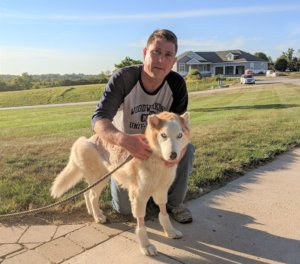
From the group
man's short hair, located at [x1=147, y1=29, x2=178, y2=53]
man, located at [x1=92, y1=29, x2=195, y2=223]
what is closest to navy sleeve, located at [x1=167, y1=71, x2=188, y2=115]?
man, located at [x1=92, y1=29, x2=195, y2=223]

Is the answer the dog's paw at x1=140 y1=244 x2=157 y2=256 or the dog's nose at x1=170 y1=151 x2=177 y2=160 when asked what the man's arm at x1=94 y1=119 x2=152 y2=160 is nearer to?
the dog's nose at x1=170 y1=151 x2=177 y2=160

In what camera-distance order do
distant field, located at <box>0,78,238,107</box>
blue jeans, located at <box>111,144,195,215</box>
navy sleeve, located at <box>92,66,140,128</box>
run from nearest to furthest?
navy sleeve, located at <box>92,66,140,128</box> < blue jeans, located at <box>111,144,195,215</box> < distant field, located at <box>0,78,238,107</box>

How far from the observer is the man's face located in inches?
145

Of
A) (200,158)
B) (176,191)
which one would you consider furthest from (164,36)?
(200,158)

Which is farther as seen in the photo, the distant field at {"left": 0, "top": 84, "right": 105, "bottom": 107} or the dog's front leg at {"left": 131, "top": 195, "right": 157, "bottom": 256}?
the distant field at {"left": 0, "top": 84, "right": 105, "bottom": 107}

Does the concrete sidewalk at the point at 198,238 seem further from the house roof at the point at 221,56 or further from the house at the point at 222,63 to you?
the house roof at the point at 221,56

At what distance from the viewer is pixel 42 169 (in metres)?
5.78

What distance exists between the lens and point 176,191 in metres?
4.25

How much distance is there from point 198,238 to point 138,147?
3.88 feet

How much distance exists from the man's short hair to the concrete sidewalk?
193 centimetres

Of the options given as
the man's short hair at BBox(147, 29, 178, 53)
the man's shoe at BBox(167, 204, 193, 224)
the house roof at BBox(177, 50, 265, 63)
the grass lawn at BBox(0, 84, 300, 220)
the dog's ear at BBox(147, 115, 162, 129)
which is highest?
the house roof at BBox(177, 50, 265, 63)

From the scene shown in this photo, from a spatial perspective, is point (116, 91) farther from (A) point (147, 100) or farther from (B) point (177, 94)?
(B) point (177, 94)

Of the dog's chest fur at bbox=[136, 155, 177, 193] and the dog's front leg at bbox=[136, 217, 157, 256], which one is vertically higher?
the dog's chest fur at bbox=[136, 155, 177, 193]

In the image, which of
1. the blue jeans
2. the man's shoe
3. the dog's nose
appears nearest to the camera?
the dog's nose
